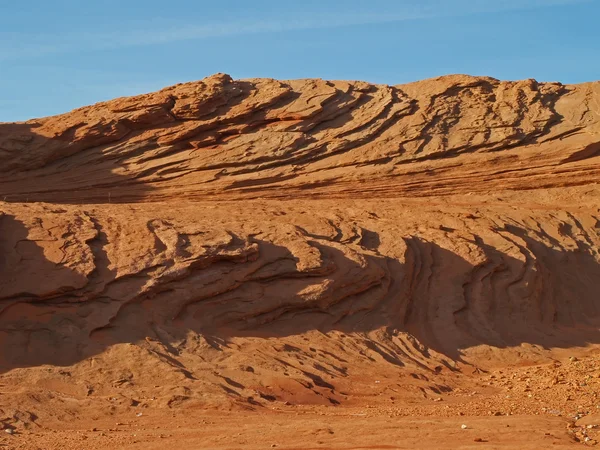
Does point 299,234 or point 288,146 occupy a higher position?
point 288,146

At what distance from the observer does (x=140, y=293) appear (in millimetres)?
13812

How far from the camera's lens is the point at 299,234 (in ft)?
53.9

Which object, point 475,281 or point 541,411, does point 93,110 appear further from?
point 541,411

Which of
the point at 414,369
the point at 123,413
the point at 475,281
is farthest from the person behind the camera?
the point at 475,281

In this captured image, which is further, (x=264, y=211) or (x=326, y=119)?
(x=326, y=119)

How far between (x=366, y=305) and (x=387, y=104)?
941 centimetres

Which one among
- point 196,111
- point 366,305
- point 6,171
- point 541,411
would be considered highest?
point 196,111

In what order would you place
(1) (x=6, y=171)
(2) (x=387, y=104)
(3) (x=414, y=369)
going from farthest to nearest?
1. (2) (x=387, y=104)
2. (1) (x=6, y=171)
3. (3) (x=414, y=369)

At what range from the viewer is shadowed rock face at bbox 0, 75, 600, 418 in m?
13.4

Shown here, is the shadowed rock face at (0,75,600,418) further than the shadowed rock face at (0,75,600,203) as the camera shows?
No

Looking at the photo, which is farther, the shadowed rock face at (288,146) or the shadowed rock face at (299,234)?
the shadowed rock face at (288,146)

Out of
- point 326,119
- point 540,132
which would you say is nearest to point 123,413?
point 326,119

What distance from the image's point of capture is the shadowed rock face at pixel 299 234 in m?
13.4

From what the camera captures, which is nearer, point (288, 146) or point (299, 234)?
point (299, 234)
